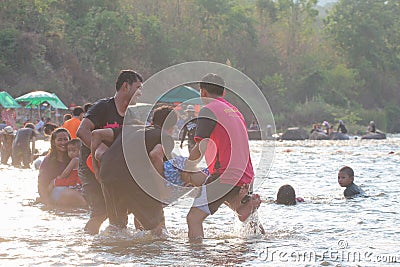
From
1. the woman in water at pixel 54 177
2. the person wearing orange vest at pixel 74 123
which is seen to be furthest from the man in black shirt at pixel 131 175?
the person wearing orange vest at pixel 74 123

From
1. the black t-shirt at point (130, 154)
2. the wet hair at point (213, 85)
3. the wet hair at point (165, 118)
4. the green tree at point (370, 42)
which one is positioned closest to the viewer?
the black t-shirt at point (130, 154)

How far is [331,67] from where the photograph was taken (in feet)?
252

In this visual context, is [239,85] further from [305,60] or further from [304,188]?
[305,60]

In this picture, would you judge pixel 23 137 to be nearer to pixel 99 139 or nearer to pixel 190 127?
pixel 190 127

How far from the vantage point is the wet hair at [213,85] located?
679cm

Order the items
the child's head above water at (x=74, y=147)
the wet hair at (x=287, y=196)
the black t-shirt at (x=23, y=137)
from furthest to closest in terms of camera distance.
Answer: the black t-shirt at (x=23, y=137)
the wet hair at (x=287, y=196)
the child's head above water at (x=74, y=147)

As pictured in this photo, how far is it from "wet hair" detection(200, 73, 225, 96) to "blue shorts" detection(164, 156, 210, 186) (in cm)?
78

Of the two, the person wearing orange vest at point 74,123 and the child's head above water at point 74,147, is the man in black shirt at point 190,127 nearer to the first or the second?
the child's head above water at point 74,147

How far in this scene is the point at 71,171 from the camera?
979 centimetres

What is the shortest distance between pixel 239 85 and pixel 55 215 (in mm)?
2999

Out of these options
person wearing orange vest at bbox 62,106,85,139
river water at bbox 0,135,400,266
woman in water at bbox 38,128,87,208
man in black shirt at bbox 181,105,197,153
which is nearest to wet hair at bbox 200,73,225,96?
river water at bbox 0,135,400,266

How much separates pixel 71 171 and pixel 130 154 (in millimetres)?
3478

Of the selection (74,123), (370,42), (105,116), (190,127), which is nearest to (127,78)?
(105,116)

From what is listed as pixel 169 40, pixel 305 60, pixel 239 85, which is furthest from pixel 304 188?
pixel 305 60
